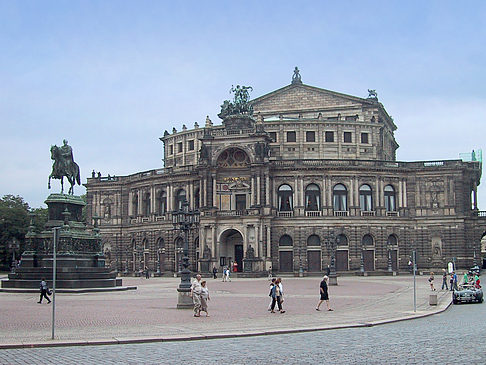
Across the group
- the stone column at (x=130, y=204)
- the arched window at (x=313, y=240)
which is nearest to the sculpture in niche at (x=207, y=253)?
the arched window at (x=313, y=240)

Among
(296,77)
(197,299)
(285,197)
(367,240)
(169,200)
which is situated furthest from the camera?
(296,77)

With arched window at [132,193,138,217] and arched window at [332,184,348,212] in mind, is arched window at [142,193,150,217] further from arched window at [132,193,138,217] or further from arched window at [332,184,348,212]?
arched window at [332,184,348,212]

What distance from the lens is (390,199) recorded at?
3374 inches

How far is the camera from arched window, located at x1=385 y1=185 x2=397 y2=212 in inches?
3362

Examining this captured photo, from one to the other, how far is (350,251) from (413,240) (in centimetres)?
855

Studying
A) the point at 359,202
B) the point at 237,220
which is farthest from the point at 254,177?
the point at 359,202

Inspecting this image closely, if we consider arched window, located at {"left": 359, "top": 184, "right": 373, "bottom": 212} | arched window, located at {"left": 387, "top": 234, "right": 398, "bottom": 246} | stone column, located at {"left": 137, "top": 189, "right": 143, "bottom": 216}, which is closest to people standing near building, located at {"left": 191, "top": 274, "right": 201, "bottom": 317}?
arched window, located at {"left": 359, "top": 184, "right": 373, "bottom": 212}

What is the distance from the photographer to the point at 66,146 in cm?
5091

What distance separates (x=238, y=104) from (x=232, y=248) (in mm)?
Result: 18520

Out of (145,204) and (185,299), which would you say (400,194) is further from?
(185,299)

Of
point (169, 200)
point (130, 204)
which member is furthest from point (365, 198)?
point (130, 204)

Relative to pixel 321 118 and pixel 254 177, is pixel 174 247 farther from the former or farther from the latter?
pixel 321 118

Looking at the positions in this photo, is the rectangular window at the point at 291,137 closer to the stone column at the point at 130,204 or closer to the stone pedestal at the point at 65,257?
the stone column at the point at 130,204

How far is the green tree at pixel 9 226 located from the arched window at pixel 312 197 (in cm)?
4560
